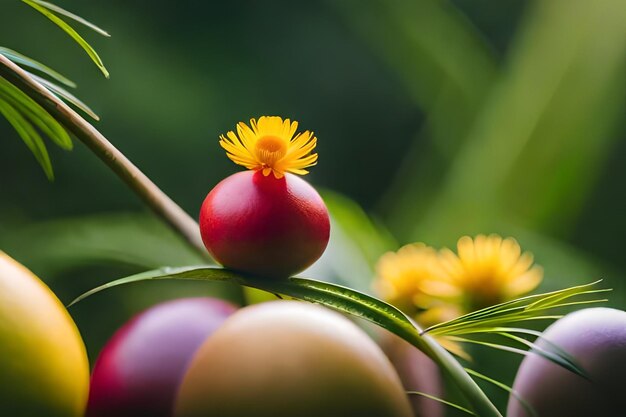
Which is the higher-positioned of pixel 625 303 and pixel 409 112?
pixel 409 112

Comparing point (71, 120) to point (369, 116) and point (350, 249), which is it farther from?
point (369, 116)

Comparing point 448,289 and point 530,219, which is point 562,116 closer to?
point 530,219

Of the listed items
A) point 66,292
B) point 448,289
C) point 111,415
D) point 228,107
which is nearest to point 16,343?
Answer: point 111,415

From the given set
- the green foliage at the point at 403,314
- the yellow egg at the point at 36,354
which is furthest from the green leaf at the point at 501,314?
the yellow egg at the point at 36,354

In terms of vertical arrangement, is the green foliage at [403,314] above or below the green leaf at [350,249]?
below

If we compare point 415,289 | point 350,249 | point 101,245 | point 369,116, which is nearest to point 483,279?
point 415,289

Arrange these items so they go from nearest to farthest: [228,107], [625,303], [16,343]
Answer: [16,343], [625,303], [228,107]

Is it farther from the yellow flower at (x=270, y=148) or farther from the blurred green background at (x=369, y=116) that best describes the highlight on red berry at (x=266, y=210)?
the blurred green background at (x=369, y=116)
